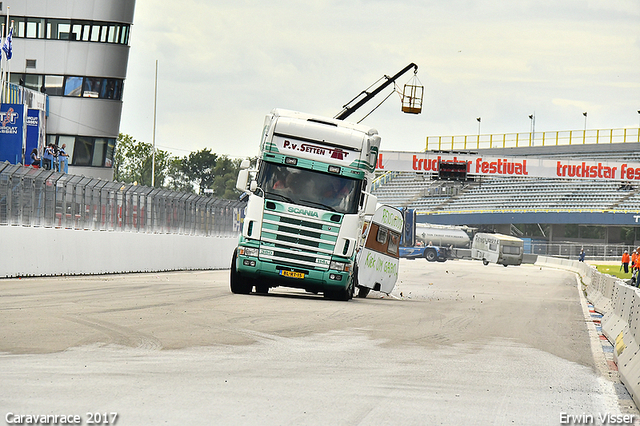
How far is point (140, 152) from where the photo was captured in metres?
115

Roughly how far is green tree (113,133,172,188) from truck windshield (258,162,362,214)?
311 feet

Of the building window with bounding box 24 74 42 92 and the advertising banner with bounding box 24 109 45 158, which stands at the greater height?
the building window with bounding box 24 74 42 92

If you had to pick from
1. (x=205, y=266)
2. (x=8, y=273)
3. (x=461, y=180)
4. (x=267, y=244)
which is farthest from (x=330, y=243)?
(x=461, y=180)

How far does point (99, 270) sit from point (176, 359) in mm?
17555

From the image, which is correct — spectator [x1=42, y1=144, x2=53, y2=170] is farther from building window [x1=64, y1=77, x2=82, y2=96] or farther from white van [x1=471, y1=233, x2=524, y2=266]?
white van [x1=471, y1=233, x2=524, y2=266]

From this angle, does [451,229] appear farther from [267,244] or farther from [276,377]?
[276,377]

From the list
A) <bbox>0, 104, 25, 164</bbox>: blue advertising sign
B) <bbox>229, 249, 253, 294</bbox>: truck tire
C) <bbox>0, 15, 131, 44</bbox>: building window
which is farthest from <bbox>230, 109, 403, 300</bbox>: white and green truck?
<bbox>0, 15, 131, 44</bbox>: building window

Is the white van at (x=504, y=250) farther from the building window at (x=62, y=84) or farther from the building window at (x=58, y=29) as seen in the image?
the building window at (x=58, y=29)

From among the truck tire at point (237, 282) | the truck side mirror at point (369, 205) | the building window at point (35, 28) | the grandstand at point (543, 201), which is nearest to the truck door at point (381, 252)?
the truck side mirror at point (369, 205)

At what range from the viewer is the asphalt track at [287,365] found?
6.64 metres

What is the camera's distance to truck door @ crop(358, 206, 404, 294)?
2069 cm

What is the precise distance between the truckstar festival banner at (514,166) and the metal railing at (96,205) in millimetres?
24751

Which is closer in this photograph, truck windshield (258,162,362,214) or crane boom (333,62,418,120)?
truck windshield (258,162,362,214)

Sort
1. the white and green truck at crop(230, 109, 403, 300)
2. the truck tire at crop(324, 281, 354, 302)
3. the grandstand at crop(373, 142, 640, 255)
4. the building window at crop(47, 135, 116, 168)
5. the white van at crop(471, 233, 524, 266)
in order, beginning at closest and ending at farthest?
the white and green truck at crop(230, 109, 403, 300) < the truck tire at crop(324, 281, 354, 302) < the building window at crop(47, 135, 116, 168) < the white van at crop(471, 233, 524, 266) < the grandstand at crop(373, 142, 640, 255)
